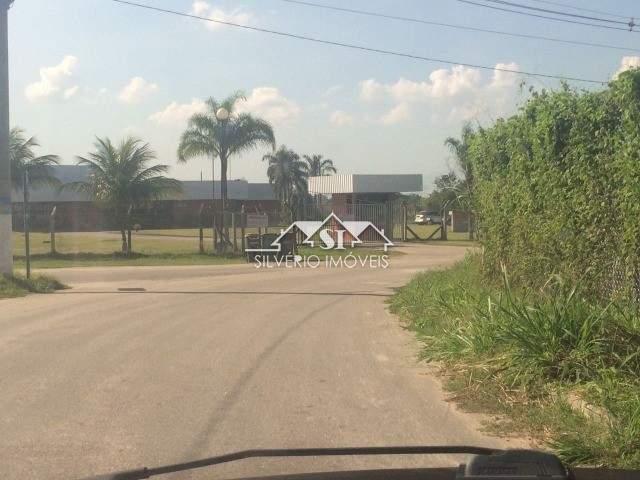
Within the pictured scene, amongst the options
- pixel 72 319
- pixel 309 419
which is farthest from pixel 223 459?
pixel 72 319

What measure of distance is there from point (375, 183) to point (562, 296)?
30.1 metres

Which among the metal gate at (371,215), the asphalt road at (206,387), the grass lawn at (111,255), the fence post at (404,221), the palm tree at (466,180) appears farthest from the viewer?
the fence post at (404,221)

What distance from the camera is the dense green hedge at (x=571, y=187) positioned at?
7.65 metres

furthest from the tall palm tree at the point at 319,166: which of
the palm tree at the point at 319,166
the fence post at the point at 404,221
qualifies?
the fence post at the point at 404,221

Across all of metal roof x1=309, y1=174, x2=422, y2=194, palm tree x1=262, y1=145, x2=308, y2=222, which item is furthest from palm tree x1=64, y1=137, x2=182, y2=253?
palm tree x1=262, y1=145, x2=308, y2=222

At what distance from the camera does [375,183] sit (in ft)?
125

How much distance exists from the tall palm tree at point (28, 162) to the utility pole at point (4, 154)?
51.1 feet

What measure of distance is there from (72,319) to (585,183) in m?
8.15

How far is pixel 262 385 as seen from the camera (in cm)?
730

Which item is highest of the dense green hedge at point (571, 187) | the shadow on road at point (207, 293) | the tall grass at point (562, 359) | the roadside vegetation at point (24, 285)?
the dense green hedge at point (571, 187)

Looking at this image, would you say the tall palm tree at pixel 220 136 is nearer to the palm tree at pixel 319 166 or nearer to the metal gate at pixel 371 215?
the metal gate at pixel 371 215

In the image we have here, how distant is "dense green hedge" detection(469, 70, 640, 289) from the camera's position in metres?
7.65

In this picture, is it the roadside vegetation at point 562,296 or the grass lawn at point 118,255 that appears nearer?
the roadside vegetation at point 562,296

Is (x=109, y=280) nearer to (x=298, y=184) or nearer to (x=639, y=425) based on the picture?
(x=639, y=425)
